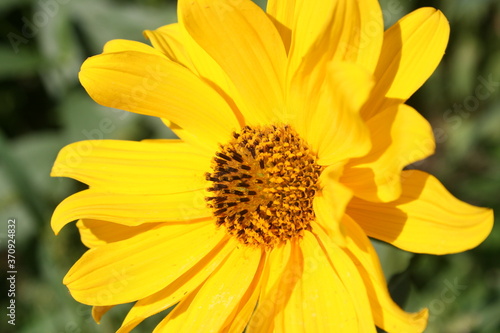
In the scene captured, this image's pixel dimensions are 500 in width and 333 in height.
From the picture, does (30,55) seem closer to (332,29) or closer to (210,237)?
(210,237)

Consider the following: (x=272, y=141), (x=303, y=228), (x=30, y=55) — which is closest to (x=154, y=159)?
(x=272, y=141)

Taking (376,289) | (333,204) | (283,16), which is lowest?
(376,289)

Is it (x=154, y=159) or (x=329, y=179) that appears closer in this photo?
(x=329, y=179)

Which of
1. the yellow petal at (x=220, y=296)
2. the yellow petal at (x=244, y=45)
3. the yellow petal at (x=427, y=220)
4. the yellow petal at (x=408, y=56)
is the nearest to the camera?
the yellow petal at (x=427, y=220)

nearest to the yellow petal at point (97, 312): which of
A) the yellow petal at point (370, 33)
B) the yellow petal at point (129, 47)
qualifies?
the yellow petal at point (129, 47)

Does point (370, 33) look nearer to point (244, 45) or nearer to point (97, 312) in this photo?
point (244, 45)

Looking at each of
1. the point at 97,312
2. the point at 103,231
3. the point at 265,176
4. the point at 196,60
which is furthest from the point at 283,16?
the point at 97,312

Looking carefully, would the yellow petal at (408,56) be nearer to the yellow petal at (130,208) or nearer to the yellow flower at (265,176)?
the yellow flower at (265,176)
